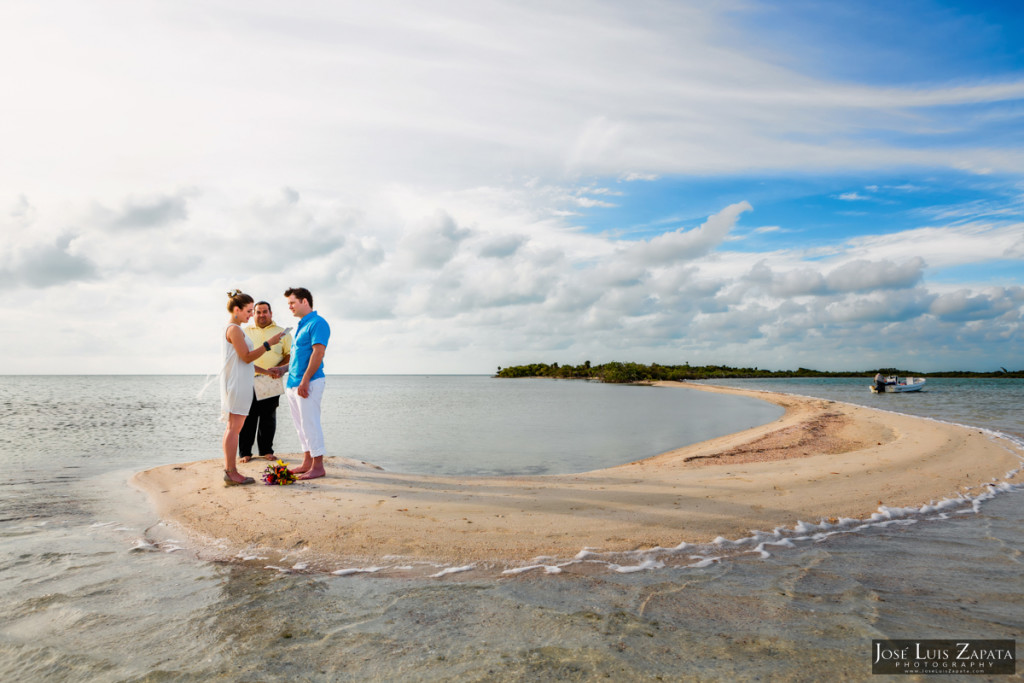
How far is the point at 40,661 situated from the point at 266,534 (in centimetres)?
229

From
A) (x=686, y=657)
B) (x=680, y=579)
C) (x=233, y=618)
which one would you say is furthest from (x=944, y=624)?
(x=233, y=618)

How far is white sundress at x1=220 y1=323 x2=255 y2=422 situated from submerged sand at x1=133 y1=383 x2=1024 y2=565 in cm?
113

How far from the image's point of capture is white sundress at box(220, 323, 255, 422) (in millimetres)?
6766

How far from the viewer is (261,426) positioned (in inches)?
350

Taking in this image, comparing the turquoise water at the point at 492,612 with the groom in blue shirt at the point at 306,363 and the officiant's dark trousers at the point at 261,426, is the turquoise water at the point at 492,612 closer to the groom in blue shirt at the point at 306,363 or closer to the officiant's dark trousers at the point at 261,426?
the groom in blue shirt at the point at 306,363

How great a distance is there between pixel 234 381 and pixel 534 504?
13.9 feet

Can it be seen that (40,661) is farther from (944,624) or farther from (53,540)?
(944,624)

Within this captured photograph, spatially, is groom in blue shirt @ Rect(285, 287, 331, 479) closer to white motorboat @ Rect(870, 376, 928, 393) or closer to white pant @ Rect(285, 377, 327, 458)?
white pant @ Rect(285, 377, 327, 458)

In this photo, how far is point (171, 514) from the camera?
20.4 ft

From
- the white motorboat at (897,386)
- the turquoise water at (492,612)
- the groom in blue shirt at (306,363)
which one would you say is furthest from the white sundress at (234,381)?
the white motorboat at (897,386)

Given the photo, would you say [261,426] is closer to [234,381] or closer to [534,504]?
[234,381]

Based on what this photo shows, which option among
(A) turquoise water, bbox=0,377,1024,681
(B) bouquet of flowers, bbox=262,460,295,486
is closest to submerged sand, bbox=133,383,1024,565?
(B) bouquet of flowers, bbox=262,460,295,486

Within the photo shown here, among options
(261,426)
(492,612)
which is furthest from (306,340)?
(492,612)

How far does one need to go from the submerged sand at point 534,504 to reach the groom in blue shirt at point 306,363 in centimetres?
92
